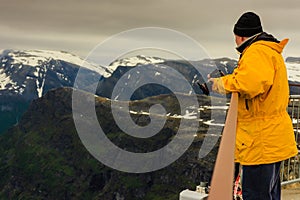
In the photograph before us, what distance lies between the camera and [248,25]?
488 cm

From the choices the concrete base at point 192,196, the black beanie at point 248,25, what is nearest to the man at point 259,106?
the black beanie at point 248,25

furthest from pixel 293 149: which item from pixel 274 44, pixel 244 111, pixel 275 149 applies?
pixel 274 44

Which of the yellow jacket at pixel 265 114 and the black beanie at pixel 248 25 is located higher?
the black beanie at pixel 248 25

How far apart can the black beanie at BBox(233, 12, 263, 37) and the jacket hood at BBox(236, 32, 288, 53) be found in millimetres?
64

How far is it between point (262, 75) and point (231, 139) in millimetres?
1560

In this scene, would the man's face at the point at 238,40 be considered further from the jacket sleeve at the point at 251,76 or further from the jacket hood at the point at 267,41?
the jacket sleeve at the point at 251,76

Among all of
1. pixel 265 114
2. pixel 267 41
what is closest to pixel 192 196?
pixel 265 114

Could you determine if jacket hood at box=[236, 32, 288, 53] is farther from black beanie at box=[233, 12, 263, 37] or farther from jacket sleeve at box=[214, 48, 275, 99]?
jacket sleeve at box=[214, 48, 275, 99]

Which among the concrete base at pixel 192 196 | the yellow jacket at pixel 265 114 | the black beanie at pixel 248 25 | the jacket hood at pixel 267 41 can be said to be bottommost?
the concrete base at pixel 192 196

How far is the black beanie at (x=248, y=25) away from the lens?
487cm

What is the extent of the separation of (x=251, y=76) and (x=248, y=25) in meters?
0.71

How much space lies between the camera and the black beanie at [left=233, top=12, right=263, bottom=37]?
4.87m

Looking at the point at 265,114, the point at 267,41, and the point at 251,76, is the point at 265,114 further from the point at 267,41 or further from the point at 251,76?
the point at 267,41

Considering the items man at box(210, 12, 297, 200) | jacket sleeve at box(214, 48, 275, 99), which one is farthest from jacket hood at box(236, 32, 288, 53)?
jacket sleeve at box(214, 48, 275, 99)
